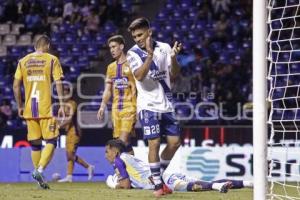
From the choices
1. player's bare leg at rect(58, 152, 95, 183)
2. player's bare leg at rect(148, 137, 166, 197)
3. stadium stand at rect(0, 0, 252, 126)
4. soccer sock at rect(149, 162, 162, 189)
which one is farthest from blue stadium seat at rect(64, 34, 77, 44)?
soccer sock at rect(149, 162, 162, 189)

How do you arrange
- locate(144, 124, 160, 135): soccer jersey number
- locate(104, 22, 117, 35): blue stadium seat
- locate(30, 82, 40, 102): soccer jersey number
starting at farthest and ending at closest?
locate(104, 22, 117, 35): blue stadium seat → locate(30, 82, 40, 102): soccer jersey number → locate(144, 124, 160, 135): soccer jersey number

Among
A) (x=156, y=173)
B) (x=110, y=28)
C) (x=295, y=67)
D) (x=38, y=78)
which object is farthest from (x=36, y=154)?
(x=110, y=28)

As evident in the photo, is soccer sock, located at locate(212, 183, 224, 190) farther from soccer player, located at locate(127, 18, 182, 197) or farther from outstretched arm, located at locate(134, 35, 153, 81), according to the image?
outstretched arm, located at locate(134, 35, 153, 81)

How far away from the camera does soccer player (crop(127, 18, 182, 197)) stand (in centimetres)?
951

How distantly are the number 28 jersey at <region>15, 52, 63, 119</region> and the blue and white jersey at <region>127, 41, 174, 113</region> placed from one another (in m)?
2.00

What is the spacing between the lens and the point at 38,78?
11.6 m

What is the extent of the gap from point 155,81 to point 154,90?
103mm

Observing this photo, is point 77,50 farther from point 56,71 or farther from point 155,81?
point 155,81

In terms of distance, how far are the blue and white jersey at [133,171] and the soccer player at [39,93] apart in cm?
96

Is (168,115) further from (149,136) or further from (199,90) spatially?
(199,90)

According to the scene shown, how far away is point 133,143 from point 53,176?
5.18ft

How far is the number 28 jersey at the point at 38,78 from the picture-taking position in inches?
453

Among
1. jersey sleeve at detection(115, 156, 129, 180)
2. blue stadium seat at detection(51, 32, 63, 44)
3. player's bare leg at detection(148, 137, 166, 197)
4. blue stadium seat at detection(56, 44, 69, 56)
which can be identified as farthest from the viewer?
blue stadium seat at detection(51, 32, 63, 44)

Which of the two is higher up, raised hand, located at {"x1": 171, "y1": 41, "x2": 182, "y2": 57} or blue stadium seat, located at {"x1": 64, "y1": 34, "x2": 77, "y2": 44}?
blue stadium seat, located at {"x1": 64, "y1": 34, "x2": 77, "y2": 44}
